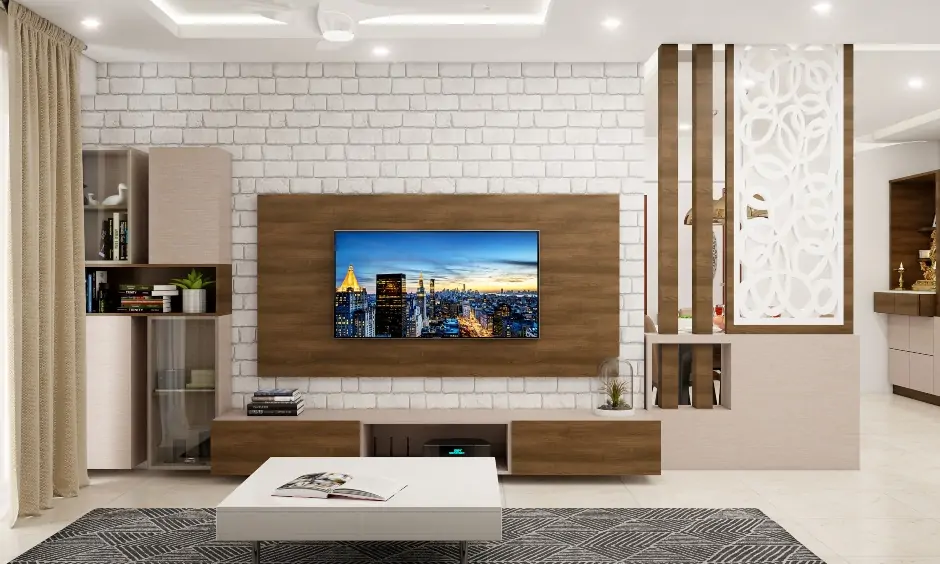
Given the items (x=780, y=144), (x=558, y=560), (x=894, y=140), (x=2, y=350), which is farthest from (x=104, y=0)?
(x=894, y=140)

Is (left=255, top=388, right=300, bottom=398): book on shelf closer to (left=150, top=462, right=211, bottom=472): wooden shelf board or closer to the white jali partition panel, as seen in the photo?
(left=150, top=462, right=211, bottom=472): wooden shelf board

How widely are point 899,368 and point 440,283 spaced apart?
5.45 meters

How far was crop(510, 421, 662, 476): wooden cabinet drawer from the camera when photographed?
4.52m

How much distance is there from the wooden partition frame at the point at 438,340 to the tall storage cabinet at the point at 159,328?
1.03 ft

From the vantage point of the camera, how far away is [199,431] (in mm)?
4742

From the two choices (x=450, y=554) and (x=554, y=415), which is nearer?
(x=450, y=554)

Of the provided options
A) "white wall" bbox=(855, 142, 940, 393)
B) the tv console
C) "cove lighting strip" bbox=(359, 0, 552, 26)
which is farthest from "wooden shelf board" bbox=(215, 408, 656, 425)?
"white wall" bbox=(855, 142, 940, 393)

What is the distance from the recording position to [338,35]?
14.2 ft

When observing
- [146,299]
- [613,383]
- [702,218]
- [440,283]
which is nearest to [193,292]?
[146,299]

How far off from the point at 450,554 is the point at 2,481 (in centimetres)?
245

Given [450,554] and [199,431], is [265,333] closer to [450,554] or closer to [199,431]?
[199,431]

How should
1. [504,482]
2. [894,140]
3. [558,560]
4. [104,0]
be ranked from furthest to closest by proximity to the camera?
[894,140]
[504,482]
[104,0]
[558,560]

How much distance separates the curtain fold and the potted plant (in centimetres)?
99

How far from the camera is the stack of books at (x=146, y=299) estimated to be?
4.71 m
